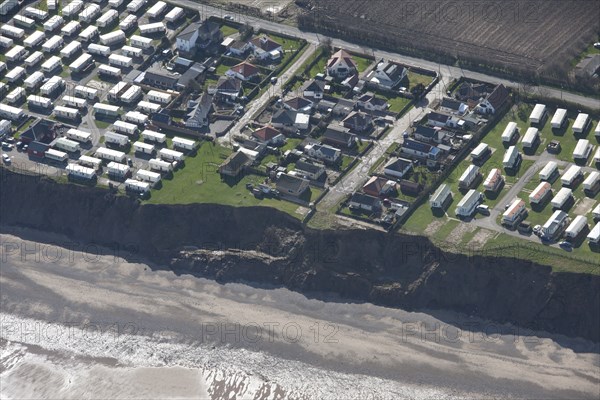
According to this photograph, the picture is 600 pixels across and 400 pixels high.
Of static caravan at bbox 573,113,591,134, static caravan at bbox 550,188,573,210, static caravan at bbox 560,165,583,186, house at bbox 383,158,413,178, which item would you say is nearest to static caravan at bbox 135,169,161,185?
house at bbox 383,158,413,178

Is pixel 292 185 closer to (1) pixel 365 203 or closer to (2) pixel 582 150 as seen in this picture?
(1) pixel 365 203

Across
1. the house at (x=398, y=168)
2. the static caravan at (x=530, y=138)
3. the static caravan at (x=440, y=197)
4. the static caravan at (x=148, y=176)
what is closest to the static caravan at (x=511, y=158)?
the static caravan at (x=530, y=138)

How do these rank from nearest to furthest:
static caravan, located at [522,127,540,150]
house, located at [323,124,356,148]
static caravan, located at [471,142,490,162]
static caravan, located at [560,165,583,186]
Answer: static caravan, located at [560,165,583,186], static caravan, located at [471,142,490,162], static caravan, located at [522,127,540,150], house, located at [323,124,356,148]

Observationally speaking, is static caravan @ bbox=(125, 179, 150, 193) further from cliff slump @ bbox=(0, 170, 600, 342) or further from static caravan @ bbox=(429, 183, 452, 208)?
static caravan @ bbox=(429, 183, 452, 208)

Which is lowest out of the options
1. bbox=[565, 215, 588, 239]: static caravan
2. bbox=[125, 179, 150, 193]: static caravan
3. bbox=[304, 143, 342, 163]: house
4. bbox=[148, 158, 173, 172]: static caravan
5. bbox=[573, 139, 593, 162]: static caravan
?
bbox=[565, 215, 588, 239]: static caravan

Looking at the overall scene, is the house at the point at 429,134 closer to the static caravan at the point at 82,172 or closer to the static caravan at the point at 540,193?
the static caravan at the point at 540,193

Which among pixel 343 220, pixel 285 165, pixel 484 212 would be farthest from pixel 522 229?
pixel 285 165

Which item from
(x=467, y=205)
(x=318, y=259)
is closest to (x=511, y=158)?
(x=467, y=205)
